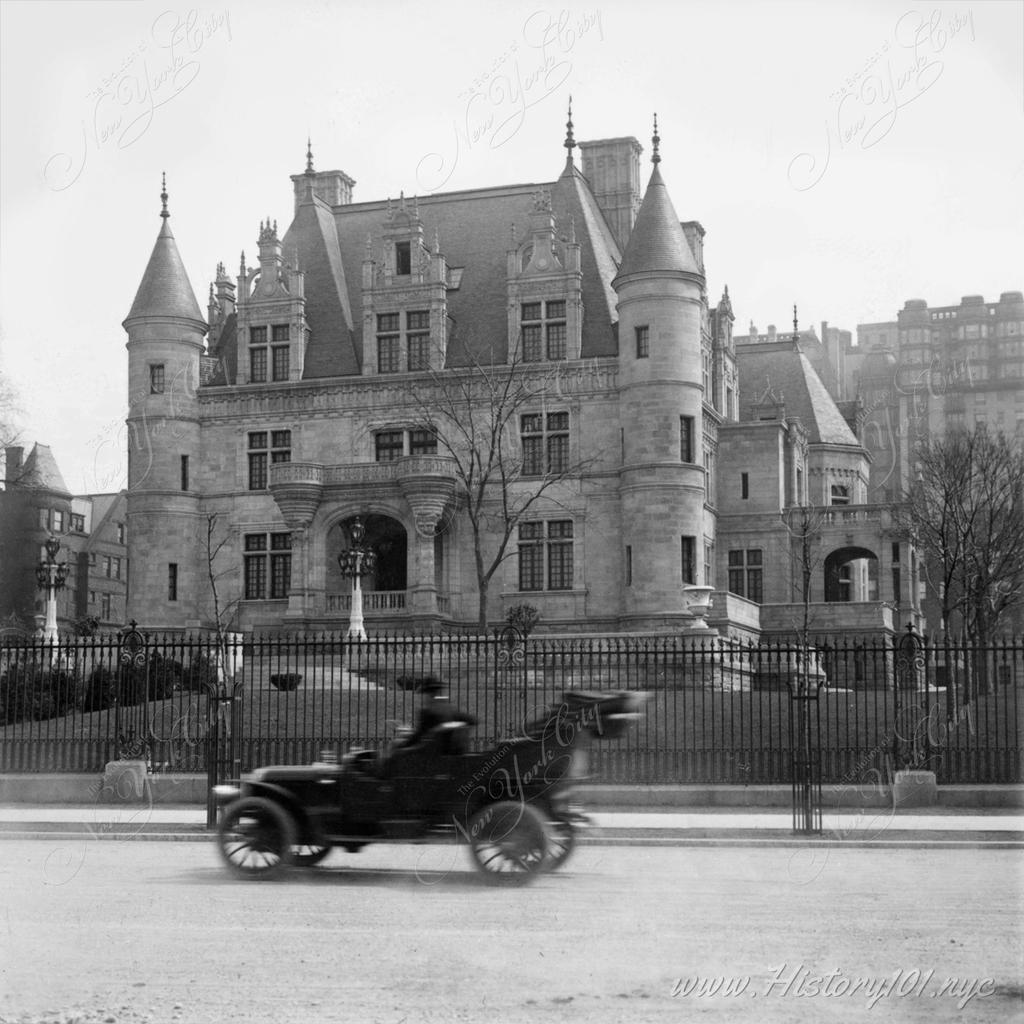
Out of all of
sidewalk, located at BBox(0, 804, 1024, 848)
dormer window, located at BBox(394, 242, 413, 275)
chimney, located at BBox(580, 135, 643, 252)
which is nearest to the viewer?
sidewalk, located at BBox(0, 804, 1024, 848)

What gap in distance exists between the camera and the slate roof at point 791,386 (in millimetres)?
57188

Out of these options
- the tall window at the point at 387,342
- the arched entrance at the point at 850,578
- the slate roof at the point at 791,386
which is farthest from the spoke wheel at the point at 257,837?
the slate roof at the point at 791,386

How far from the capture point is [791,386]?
57812 mm

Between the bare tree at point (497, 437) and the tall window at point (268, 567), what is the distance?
5731 millimetres

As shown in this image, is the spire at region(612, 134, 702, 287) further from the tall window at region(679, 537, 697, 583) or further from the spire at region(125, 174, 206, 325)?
the spire at region(125, 174, 206, 325)

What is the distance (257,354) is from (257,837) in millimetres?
36102

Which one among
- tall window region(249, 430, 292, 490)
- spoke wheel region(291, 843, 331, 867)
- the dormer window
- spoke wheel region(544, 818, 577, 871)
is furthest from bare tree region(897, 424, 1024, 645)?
spoke wheel region(291, 843, 331, 867)

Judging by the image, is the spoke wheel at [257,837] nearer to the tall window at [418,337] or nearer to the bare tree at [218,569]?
→ the bare tree at [218,569]

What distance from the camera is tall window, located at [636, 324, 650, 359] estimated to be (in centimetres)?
4153

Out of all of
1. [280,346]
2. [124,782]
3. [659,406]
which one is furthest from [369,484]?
[124,782]

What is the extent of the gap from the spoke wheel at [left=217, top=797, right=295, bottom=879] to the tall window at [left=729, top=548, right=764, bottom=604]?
37013 mm

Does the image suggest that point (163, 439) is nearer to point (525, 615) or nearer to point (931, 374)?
point (525, 615)

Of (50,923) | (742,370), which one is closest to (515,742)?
(50,923)

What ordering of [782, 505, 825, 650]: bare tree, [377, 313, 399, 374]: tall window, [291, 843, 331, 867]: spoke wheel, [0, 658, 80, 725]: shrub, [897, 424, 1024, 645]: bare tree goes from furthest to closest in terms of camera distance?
[782, 505, 825, 650]: bare tree, [377, 313, 399, 374]: tall window, [897, 424, 1024, 645]: bare tree, [0, 658, 80, 725]: shrub, [291, 843, 331, 867]: spoke wheel
